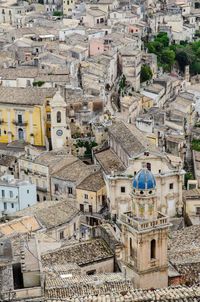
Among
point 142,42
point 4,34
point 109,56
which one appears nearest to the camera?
point 109,56

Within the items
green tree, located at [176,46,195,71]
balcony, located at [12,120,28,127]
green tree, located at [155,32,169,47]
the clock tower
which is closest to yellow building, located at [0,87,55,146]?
balcony, located at [12,120,28,127]

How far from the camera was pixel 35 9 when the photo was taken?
260 feet

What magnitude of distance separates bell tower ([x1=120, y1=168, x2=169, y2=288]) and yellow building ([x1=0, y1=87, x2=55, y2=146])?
18.1 meters

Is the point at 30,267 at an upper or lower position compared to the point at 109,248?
upper

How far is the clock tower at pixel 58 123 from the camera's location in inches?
1531

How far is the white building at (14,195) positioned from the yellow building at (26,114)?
6349mm

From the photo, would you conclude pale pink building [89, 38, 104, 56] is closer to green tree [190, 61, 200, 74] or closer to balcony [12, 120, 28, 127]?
green tree [190, 61, 200, 74]

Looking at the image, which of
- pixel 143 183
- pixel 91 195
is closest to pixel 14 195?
pixel 91 195

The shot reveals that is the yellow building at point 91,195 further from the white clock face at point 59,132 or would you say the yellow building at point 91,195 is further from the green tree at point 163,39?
the green tree at point 163,39

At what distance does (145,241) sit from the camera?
2262cm

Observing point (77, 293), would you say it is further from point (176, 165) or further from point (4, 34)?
point (4, 34)

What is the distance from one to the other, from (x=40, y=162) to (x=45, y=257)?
45.9ft

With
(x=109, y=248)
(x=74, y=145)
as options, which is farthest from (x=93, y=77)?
(x=109, y=248)

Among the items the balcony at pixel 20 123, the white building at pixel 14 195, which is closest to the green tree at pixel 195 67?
the balcony at pixel 20 123
